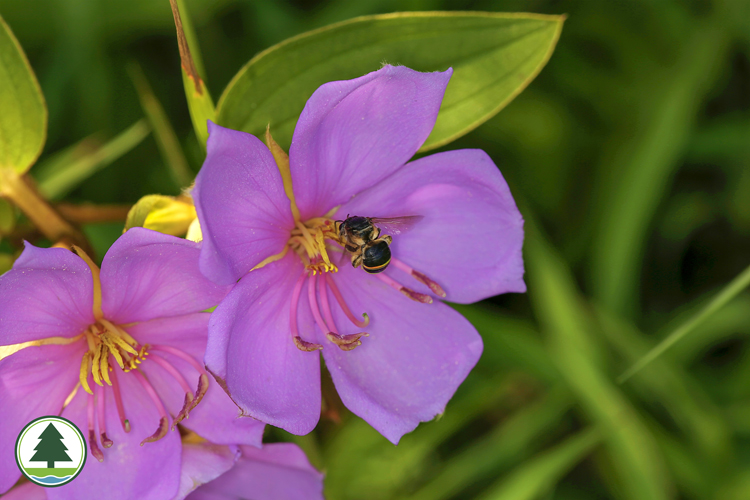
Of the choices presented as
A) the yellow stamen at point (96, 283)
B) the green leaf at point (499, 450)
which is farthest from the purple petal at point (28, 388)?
the green leaf at point (499, 450)

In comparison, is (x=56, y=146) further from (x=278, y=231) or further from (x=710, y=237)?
(x=710, y=237)

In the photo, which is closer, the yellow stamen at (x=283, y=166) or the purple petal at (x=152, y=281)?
the purple petal at (x=152, y=281)

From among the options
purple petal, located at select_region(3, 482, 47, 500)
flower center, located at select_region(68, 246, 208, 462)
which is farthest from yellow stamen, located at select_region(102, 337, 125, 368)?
purple petal, located at select_region(3, 482, 47, 500)

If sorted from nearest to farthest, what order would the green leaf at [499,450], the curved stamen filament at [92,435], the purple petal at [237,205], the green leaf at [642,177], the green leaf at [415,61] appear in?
1. the purple petal at [237,205]
2. the curved stamen filament at [92,435]
3. the green leaf at [415,61]
4. the green leaf at [499,450]
5. the green leaf at [642,177]

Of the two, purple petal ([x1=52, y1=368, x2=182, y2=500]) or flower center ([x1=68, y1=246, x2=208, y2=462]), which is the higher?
flower center ([x1=68, y1=246, x2=208, y2=462])

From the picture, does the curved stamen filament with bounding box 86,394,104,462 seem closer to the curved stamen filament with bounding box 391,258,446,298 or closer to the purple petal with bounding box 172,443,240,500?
the purple petal with bounding box 172,443,240,500

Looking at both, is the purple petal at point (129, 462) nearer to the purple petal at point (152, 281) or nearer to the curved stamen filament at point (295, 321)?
the purple petal at point (152, 281)
